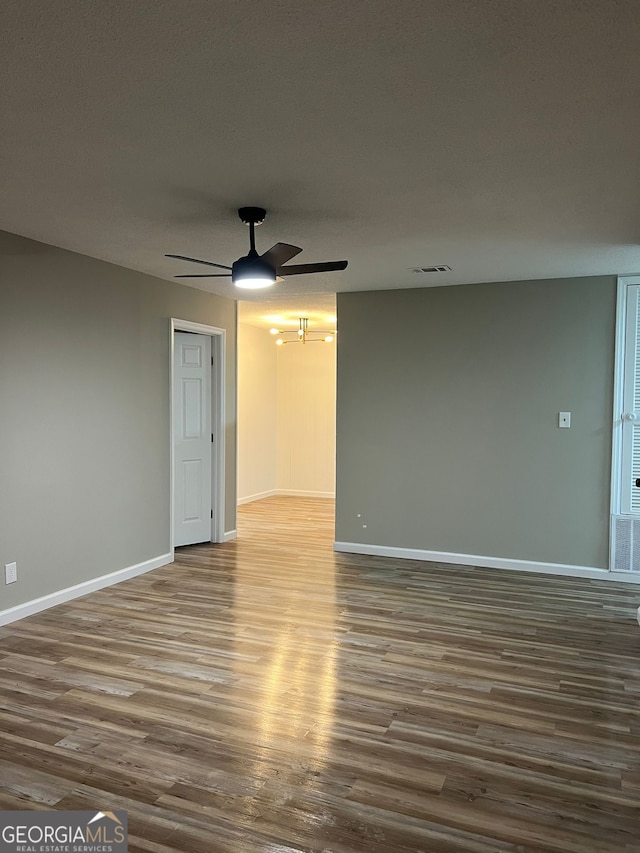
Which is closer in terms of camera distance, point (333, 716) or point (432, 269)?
point (333, 716)

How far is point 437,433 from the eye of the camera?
5828 millimetres

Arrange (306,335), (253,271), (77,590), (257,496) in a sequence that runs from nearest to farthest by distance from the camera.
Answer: (253,271), (77,590), (257,496), (306,335)

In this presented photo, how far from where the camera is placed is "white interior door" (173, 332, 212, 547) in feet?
20.0

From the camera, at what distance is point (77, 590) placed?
4672mm

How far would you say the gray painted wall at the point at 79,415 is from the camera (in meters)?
4.13

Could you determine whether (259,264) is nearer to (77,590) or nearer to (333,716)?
(333,716)

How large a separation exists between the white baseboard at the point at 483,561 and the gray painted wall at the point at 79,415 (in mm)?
1890

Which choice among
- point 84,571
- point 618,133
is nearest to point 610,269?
point 618,133

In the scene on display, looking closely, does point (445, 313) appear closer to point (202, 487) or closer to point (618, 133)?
point (202, 487)

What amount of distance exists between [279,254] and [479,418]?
295 cm

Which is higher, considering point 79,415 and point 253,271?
point 253,271

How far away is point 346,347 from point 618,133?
12.5ft

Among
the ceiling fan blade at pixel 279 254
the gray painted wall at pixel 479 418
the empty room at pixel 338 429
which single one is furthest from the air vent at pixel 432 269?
the ceiling fan blade at pixel 279 254

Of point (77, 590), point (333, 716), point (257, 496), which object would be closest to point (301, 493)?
point (257, 496)
